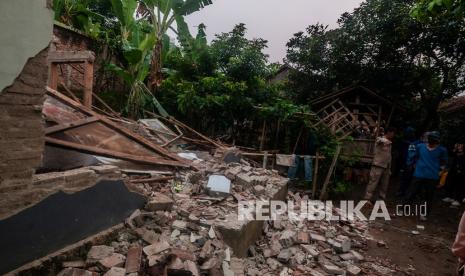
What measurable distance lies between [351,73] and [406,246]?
804cm

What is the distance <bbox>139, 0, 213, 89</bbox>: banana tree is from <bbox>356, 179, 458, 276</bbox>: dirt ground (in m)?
7.42

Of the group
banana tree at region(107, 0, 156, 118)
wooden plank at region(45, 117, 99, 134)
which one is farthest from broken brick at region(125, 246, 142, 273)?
banana tree at region(107, 0, 156, 118)

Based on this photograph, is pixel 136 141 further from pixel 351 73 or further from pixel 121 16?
pixel 351 73

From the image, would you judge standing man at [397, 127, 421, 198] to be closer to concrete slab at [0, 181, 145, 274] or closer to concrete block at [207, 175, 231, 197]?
concrete block at [207, 175, 231, 197]

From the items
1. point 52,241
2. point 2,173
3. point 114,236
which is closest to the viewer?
point 2,173

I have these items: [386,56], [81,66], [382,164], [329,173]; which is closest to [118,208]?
[329,173]

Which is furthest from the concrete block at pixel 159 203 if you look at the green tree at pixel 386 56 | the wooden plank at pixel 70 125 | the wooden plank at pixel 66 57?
the green tree at pixel 386 56

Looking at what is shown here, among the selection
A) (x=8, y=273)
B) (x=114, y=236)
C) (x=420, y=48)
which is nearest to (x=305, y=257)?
(x=114, y=236)

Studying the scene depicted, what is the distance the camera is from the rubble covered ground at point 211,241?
8.53ft

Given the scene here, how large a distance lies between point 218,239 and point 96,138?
1.91 m

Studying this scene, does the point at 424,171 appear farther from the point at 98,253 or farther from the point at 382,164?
the point at 98,253

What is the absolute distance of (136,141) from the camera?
4.32 meters

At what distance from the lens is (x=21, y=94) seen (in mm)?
2121

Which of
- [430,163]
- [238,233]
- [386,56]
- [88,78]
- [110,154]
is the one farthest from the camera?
[386,56]
